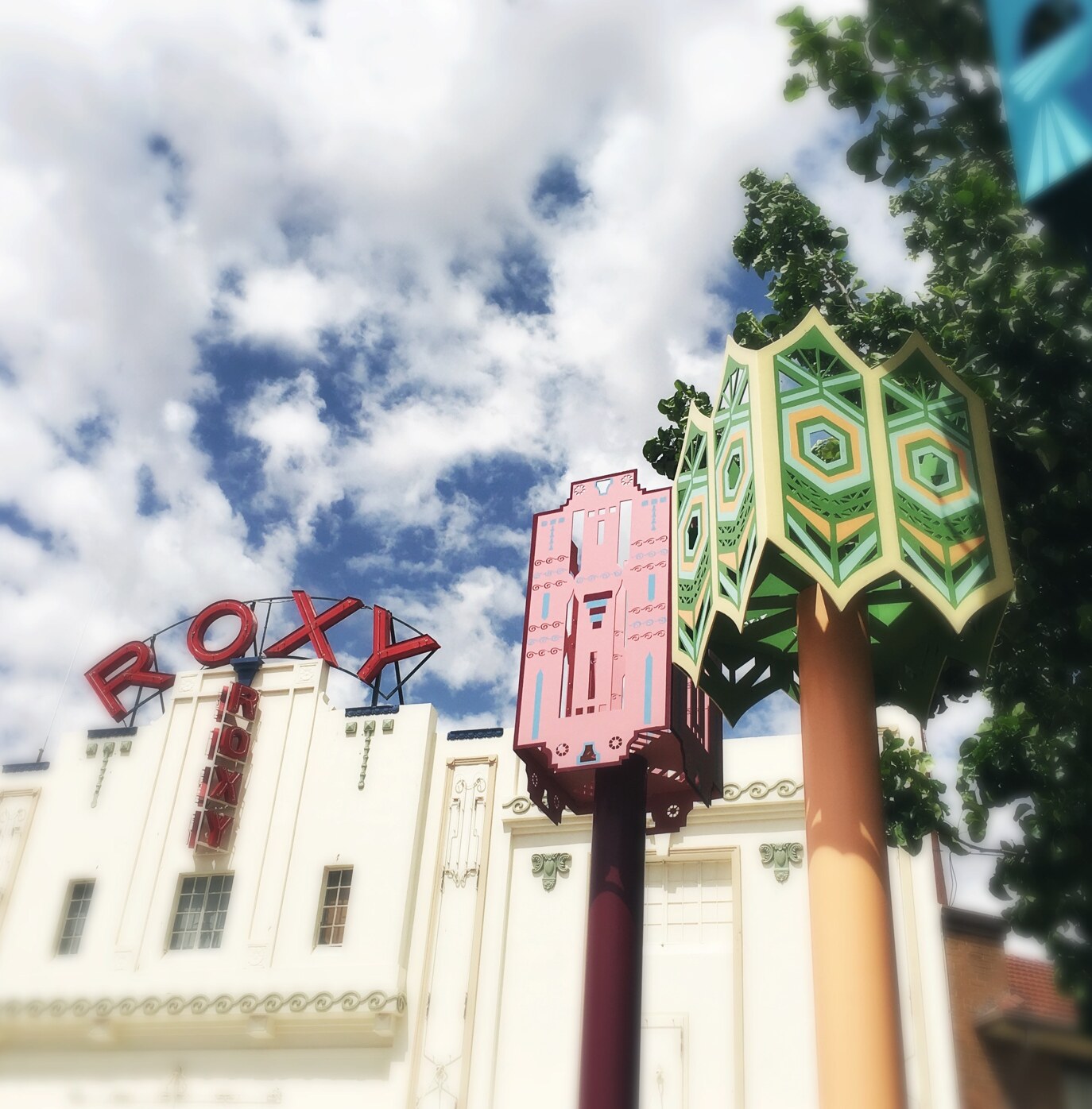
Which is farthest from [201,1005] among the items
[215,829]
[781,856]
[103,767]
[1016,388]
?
[1016,388]

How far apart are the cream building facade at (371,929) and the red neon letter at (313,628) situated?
0.92 meters

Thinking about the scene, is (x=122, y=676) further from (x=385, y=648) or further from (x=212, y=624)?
(x=385, y=648)

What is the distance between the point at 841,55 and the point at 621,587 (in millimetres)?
4961

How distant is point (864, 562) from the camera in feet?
24.9

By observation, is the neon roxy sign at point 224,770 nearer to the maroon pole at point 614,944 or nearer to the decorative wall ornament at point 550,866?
the decorative wall ornament at point 550,866

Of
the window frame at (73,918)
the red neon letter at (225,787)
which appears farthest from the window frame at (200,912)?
the window frame at (73,918)

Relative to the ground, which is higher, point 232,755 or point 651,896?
point 232,755

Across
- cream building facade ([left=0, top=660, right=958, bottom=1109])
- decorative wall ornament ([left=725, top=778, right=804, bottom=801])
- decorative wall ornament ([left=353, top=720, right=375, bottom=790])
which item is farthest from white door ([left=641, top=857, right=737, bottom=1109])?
decorative wall ornament ([left=353, top=720, right=375, bottom=790])

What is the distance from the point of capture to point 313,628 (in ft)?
77.6

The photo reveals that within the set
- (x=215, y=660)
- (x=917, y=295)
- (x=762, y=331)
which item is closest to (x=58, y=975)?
(x=215, y=660)

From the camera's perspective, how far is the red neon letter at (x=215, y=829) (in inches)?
798

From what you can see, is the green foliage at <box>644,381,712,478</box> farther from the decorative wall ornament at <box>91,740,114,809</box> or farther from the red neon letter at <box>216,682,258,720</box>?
the decorative wall ornament at <box>91,740,114,809</box>

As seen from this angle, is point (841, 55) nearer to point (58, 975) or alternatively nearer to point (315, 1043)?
point (315, 1043)

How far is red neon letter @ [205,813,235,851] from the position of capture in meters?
20.3
